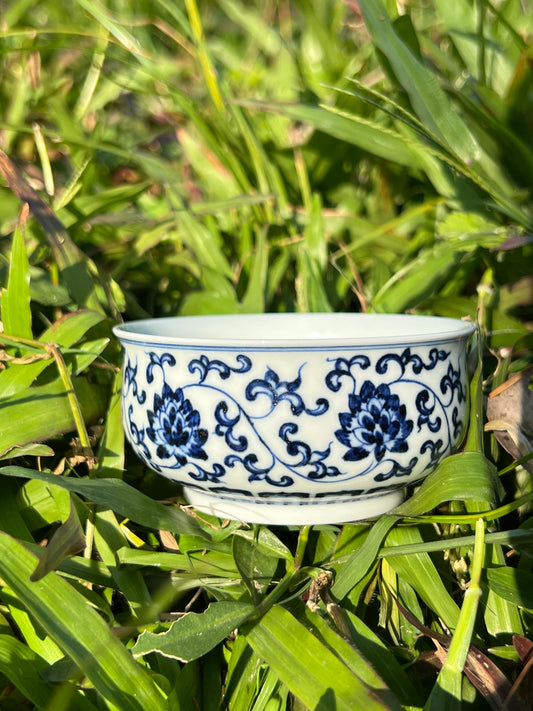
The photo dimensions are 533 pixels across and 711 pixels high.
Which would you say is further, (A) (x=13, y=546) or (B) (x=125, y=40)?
(B) (x=125, y=40)

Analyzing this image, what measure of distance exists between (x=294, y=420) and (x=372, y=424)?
63 mm

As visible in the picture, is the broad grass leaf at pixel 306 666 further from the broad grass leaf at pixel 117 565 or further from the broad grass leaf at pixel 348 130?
the broad grass leaf at pixel 348 130

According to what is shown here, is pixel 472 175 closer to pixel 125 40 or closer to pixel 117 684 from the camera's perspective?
pixel 125 40

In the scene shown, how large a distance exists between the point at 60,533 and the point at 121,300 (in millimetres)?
392

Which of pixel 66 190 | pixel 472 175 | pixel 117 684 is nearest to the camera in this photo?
pixel 117 684

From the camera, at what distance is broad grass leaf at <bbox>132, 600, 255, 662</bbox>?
1.62 feet

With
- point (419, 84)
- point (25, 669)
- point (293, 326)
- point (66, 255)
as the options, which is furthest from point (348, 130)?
point (25, 669)

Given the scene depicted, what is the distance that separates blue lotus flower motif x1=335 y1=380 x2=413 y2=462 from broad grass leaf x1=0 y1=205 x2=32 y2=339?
0.33 meters

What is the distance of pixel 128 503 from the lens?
0.58m

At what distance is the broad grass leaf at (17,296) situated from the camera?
0.68 m

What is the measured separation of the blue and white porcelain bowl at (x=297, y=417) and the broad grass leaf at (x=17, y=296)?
13cm

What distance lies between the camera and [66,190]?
0.84m

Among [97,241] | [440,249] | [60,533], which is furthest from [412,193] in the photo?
[60,533]

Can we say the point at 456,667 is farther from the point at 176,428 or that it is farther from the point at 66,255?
the point at 66,255
